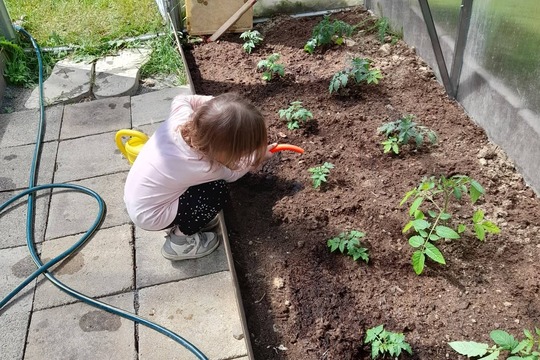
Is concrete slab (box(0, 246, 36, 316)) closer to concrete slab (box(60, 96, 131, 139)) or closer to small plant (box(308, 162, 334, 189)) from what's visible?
concrete slab (box(60, 96, 131, 139))

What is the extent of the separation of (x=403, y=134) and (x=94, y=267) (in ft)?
6.01

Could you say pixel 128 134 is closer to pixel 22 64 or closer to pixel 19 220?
pixel 19 220

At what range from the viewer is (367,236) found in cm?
245

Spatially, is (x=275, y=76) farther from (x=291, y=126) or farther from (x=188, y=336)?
(x=188, y=336)

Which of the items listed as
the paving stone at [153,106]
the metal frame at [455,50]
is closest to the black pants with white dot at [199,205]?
the paving stone at [153,106]

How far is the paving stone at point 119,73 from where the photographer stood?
12.3 feet

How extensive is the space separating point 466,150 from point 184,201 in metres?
1.70

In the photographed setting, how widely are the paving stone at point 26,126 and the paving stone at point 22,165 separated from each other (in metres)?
0.08

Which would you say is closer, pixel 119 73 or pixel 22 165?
pixel 22 165

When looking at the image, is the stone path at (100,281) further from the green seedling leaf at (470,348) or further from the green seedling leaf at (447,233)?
the green seedling leaf at (447,233)

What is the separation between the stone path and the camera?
6.96 feet

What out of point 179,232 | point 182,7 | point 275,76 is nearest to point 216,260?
point 179,232

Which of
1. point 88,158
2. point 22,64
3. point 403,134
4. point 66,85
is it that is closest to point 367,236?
point 403,134

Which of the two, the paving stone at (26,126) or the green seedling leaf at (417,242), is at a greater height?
the green seedling leaf at (417,242)
